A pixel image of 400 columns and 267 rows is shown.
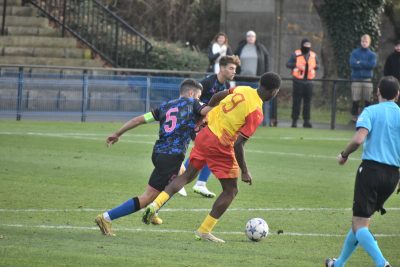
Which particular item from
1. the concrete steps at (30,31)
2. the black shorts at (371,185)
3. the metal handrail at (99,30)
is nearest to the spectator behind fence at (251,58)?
the metal handrail at (99,30)

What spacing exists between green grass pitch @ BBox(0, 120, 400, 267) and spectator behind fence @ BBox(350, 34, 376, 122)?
4795 mm

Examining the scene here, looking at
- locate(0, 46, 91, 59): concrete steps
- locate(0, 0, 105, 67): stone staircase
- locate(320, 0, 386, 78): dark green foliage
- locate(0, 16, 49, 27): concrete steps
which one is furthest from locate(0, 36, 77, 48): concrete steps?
locate(320, 0, 386, 78): dark green foliage

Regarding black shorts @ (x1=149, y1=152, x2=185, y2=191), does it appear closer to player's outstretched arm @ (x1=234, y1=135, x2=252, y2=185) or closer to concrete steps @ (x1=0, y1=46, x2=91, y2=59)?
player's outstretched arm @ (x1=234, y1=135, x2=252, y2=185)

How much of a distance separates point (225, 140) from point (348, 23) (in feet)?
76.2

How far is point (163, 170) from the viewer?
11.0 metres

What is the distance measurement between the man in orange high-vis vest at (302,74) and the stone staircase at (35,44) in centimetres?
629

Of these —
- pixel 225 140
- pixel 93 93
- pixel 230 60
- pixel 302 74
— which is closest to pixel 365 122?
pixel 225 140

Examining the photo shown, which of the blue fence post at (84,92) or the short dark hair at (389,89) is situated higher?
the short dark hair at (389,89)

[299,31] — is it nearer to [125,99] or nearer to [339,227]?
[125,99]

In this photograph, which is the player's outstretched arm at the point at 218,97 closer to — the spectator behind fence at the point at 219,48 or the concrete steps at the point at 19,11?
the spectator behind fence at the point at 219,48

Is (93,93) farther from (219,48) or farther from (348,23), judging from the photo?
(348,23)

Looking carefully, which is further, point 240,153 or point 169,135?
point 169,135

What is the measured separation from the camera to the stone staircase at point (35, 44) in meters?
29.8

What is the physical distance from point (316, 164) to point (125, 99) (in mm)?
8513
